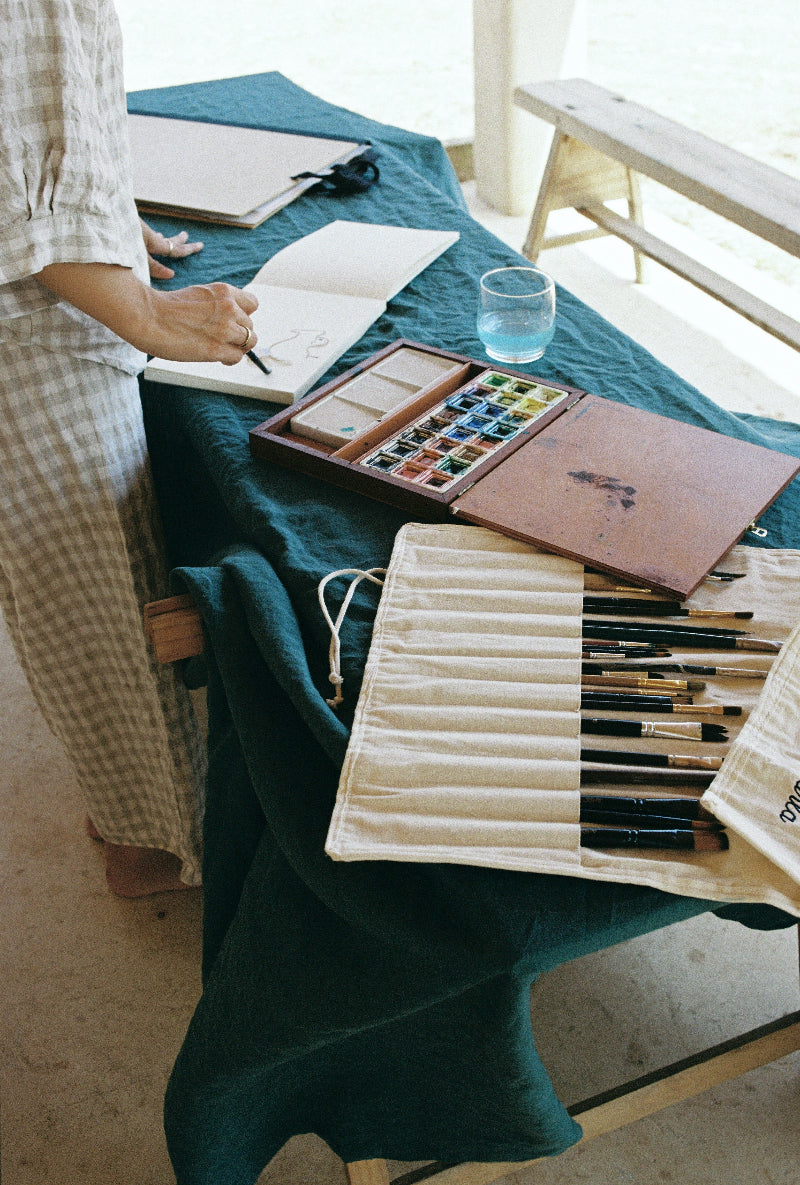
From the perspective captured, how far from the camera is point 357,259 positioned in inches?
53.5

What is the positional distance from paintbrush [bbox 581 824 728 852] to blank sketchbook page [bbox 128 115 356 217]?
4.17 ft

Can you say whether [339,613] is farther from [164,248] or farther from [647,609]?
[164,248]

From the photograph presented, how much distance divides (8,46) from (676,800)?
826 mm

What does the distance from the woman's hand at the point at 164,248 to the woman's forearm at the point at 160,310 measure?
1.30 feet

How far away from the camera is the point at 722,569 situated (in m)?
0.83

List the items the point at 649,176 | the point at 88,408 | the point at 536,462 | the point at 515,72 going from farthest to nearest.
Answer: the point at 515,72 → the point at 649,176 → the point at 88,408 → the point at 536,462

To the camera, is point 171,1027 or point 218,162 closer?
point 171,1027

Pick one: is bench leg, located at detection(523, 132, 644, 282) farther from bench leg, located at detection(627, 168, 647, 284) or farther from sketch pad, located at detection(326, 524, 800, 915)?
sketch pad, located at detection(326, 524, 800, 915)

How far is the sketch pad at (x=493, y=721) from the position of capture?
62 cm

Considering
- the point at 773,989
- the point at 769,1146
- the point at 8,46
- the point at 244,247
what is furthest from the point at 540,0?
→ the point at 769,1146

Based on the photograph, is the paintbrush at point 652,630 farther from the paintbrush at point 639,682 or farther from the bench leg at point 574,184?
the bench leg at point 574,184

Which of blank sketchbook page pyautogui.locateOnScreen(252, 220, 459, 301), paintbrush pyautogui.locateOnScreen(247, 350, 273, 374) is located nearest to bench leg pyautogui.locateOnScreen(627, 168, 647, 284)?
blank sketchbook page pyautogui.locateOnScreen(252, 220, 459, 301)

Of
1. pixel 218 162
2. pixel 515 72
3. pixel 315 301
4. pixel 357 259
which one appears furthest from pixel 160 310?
pixel 515 72

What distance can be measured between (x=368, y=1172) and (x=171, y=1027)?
1.48 feet
